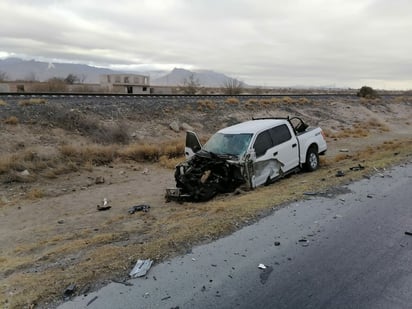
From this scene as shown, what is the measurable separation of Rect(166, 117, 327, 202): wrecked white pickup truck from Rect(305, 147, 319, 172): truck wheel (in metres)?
0.59

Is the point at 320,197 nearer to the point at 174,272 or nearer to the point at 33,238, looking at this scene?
the point at 174,272

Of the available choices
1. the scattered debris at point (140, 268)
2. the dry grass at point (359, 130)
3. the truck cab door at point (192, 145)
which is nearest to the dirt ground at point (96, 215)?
the scattered debris at point (140, 268)

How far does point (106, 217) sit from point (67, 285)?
16.5 feet

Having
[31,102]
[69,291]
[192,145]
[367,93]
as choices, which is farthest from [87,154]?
[367,93]

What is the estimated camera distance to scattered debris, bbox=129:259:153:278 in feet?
15.8

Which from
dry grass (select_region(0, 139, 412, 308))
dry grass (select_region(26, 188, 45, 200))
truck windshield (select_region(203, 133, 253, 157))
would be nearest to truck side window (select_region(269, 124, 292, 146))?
truck windshield (select_region(203, 133, 253, 157))

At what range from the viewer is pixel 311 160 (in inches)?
503

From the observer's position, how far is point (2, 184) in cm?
1388

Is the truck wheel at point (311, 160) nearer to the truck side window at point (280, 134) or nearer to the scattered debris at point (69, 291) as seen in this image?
the truck side window at point (280, 134)

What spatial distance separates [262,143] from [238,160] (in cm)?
110

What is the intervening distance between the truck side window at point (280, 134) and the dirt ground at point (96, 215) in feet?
3.78

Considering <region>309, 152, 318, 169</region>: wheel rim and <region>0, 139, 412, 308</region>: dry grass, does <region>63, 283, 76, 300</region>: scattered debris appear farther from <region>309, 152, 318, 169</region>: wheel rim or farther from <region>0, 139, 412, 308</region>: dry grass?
<region>309, 152, 318, 169</region>: wheel rim

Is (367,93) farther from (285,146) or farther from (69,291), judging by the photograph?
(69,291)

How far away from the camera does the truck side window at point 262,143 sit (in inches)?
413
